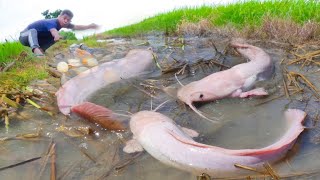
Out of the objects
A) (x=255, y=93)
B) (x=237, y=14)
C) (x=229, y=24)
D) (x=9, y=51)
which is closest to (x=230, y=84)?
(x=255, y=93)

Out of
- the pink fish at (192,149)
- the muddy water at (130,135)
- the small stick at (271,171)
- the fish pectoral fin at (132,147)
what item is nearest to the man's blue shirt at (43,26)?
the muddy water at (130,135)

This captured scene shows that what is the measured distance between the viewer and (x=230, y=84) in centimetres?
529

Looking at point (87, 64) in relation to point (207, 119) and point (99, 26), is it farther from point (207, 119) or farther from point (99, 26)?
point (207, 119)

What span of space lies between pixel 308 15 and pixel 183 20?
3249 millimetres

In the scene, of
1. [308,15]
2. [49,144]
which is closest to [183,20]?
[308,15]

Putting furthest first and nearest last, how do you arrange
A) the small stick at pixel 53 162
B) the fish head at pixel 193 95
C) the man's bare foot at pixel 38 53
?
the man's bare foot at pixel 38 53, the fish head at pixel 193 95, the small stick at pixel 53 162

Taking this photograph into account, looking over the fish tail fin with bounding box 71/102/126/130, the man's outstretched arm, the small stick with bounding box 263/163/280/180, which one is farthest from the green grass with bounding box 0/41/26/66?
the small stick with bounding box 263/163/280/180

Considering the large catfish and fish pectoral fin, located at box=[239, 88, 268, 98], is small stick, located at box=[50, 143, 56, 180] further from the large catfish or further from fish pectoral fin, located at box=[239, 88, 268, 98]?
fish pectoral fin, located at box=[239, 88, 268, 98]

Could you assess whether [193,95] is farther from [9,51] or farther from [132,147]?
[9,51]

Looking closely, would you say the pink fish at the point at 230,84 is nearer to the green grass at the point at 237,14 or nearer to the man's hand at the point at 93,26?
the green grass at the point at 237,14

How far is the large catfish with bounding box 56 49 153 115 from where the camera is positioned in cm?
502

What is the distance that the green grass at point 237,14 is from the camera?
901 centimetres

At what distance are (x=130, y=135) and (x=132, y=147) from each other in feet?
1.17

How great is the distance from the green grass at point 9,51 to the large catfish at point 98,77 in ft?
8.29
